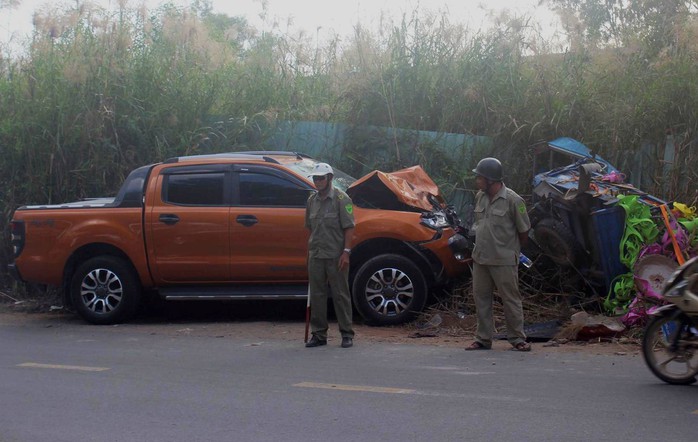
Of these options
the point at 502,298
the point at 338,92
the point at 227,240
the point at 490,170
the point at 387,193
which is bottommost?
the point at 502,298

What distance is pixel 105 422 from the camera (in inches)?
249

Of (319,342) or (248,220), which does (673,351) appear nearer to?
(319,342)

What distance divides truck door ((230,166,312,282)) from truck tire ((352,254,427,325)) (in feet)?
2.47

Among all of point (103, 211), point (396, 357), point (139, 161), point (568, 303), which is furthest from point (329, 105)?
point (396, 357)

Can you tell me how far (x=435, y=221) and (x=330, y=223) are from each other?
1.85m

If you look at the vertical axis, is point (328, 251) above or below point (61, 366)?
above

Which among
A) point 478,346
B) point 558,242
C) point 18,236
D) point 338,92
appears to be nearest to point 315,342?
point 478,346

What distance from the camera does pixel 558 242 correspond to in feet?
34.5

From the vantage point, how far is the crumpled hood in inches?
430

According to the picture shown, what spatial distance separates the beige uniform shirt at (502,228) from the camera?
9090 mm

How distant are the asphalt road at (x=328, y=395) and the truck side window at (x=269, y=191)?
74.7 inches

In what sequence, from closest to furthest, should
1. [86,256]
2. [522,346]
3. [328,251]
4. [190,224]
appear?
[522,346]
[328,251]
[190,224]
[86,256]

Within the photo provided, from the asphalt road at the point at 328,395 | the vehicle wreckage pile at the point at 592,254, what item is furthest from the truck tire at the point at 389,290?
the asphalt road at the point at 328,395

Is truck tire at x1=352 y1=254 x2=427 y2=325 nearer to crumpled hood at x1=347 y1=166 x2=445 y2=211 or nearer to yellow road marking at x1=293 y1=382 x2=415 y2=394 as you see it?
crumpled hood at x1=347 y1=166 x2=445 y2=211
